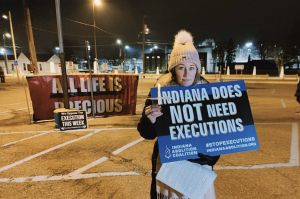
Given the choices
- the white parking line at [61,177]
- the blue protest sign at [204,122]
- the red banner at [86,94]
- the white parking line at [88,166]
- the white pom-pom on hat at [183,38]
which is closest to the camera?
the blue protest sign at [204,122]

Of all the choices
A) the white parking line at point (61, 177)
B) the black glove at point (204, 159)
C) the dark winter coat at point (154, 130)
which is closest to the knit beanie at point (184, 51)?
the dark winter coat at point (154, 130)

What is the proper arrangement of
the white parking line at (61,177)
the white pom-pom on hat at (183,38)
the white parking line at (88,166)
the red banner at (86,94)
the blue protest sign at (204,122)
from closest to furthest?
the blue protest sign at (204,122) < the white pom-pom on hat at (183,38) < the white parking line at (61,177) < the white parking line at (88,166) < the red banner at (86,94)

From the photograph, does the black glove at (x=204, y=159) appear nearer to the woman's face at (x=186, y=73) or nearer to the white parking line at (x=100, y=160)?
the woman's face at (x=186, y=73)

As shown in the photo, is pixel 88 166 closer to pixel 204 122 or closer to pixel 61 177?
pixel 61 177

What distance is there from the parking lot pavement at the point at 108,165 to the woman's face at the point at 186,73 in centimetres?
253

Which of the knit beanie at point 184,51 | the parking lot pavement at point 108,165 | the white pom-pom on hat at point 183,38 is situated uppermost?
the white pom-pom on hat at point 183,38

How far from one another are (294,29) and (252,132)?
51447 mm

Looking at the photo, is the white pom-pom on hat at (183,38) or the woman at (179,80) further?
the white pom-pom on hat at (183,38)

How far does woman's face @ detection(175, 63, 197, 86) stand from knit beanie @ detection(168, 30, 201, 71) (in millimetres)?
36

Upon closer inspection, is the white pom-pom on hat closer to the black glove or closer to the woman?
the woman

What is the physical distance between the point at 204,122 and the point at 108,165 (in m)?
3.57

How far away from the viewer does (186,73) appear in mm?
2176

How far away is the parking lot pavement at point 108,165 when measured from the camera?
Answer: 167 inches

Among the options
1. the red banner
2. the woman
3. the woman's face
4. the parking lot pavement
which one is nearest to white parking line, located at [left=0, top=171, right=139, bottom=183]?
the parking lot pavement
